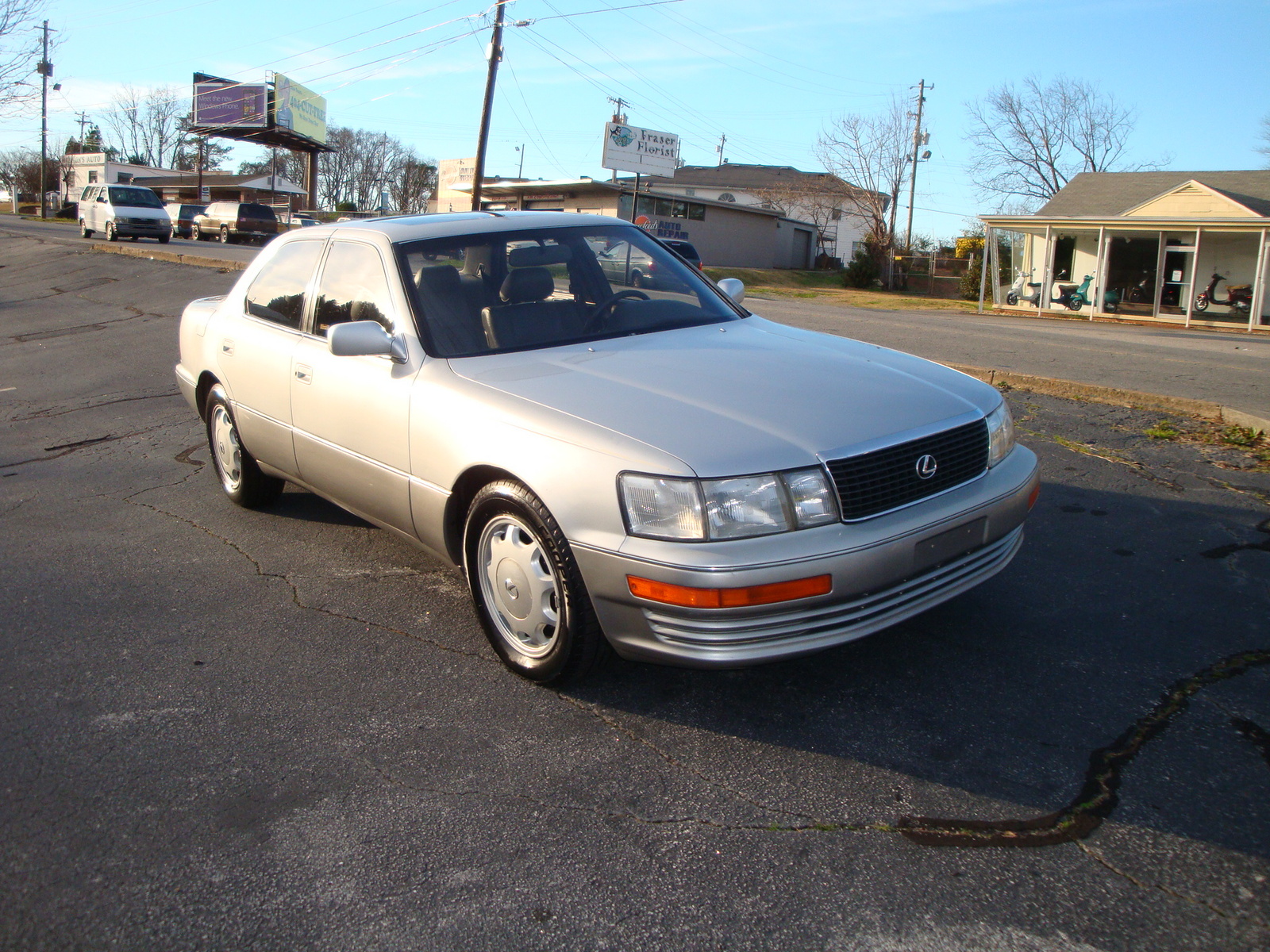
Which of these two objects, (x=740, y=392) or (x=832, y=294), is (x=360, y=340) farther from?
(x=832, y=294)

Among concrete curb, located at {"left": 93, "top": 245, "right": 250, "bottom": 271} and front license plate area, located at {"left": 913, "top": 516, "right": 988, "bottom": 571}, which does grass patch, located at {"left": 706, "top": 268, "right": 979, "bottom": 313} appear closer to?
concrete curb, located at {"left": 93, "top": 245, "right": 250, "bottom": 271}

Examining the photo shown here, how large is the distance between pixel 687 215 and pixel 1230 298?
27841 millimetres

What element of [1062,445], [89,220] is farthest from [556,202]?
[1062,445]

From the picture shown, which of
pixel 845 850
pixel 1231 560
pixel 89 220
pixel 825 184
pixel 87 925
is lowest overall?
pixel 87 925

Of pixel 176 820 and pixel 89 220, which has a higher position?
pixel 89 220

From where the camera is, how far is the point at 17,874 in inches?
99.5

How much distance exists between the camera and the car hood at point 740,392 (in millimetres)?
3082

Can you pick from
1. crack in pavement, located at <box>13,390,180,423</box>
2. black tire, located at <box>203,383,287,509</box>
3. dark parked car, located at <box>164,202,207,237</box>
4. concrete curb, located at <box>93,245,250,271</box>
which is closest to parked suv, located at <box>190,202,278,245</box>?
dark parked car, located at <box>164,202,207,237</box>

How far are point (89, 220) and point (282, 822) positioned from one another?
3915cm

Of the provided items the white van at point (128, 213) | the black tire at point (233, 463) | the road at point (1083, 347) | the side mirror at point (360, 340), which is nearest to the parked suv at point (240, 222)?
the white van at point (128, 213)

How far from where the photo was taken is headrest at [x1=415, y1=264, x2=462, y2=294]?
4180 millimetres

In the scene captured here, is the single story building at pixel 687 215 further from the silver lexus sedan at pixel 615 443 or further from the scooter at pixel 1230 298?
the silver lexus sedan at pixel 615 443

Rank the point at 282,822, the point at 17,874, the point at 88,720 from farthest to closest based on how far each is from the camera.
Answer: the point at 88,720 < the point at 282,822 < the point at 17,874

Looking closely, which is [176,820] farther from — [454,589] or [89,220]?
[89,220]
